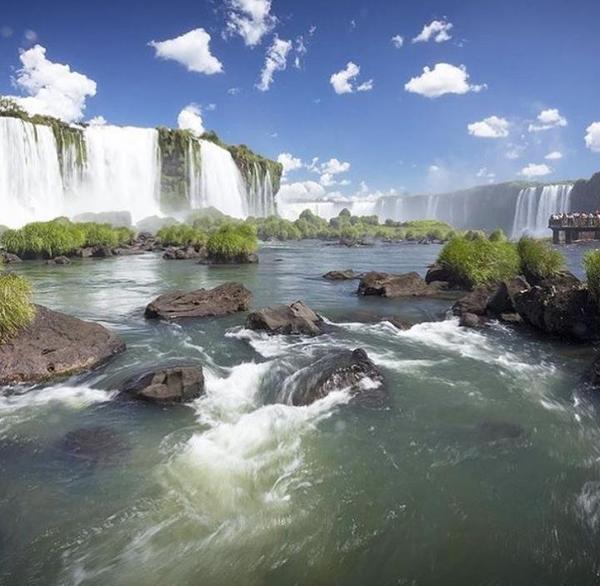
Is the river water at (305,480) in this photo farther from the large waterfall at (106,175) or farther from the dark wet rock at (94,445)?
the large waterfall at (106,175)

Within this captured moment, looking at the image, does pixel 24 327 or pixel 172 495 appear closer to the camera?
pixel 172 495

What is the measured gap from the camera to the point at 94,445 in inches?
357

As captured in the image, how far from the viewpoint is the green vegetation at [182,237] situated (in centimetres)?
6144

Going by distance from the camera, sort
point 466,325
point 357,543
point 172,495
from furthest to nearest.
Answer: point 466,325, point 172,495, point 357,543

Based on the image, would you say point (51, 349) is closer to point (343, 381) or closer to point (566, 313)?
point (343, 381)

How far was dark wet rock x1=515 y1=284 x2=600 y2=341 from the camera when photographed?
1637 cm

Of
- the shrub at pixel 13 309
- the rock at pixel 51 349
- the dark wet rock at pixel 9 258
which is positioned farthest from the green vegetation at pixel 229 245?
the shrub at pixel 13 309

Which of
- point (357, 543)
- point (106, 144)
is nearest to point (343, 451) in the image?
point (357, 543)

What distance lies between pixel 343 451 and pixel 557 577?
392 cm

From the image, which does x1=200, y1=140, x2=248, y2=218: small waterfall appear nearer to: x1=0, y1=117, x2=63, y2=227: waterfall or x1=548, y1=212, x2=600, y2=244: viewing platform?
x1=0, y1=117, x2=63, y2=227: waterfall

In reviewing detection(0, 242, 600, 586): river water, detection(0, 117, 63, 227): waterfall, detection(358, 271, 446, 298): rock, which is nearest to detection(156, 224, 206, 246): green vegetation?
detection(0, 117, 63, 227): waterfall

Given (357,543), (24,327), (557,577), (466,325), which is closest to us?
(557,577)

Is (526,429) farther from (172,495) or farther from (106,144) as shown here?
(106,144)

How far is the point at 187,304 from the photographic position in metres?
21.4
